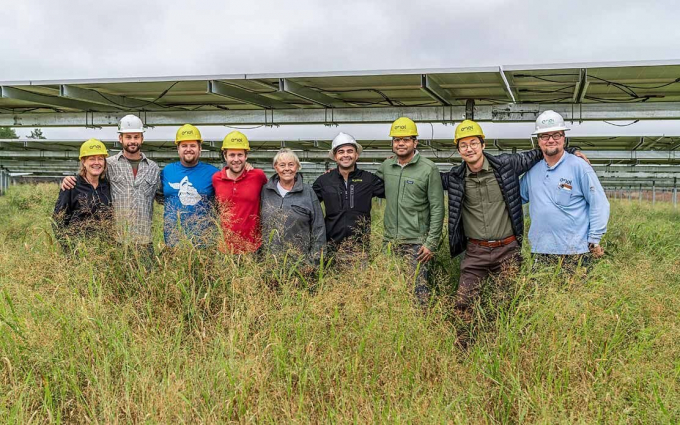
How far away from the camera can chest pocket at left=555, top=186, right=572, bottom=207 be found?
472cm

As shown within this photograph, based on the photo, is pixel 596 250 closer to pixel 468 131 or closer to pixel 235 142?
pixel 468 131

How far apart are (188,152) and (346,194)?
152 cm

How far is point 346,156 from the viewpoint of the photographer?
205 inches

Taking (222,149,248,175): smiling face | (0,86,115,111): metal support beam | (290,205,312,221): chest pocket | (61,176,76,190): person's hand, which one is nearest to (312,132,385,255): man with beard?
(290,205,312,221): chest pocket

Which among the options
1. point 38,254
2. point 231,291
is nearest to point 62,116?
point 38,254

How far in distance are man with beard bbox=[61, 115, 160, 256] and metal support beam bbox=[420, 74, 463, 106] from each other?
3.82m

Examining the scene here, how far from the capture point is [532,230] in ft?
16.0

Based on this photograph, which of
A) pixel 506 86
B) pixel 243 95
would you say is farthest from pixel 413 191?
pixel 243 95

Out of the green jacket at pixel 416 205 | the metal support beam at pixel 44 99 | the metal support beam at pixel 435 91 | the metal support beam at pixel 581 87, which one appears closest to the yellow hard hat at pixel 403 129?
the green jacket at pixel 416 205

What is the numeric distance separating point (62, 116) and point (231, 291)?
856 centimetres

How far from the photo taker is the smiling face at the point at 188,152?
17.3 feet

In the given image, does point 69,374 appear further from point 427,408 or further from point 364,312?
point 427,408

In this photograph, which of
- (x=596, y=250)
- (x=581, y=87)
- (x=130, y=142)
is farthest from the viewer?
(x=581, y=87)

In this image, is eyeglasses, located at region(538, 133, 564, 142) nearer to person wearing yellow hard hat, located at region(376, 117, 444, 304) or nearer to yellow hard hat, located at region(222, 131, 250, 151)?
person wearing yellow hard hat, located at region(376, 117, 444, 304)
